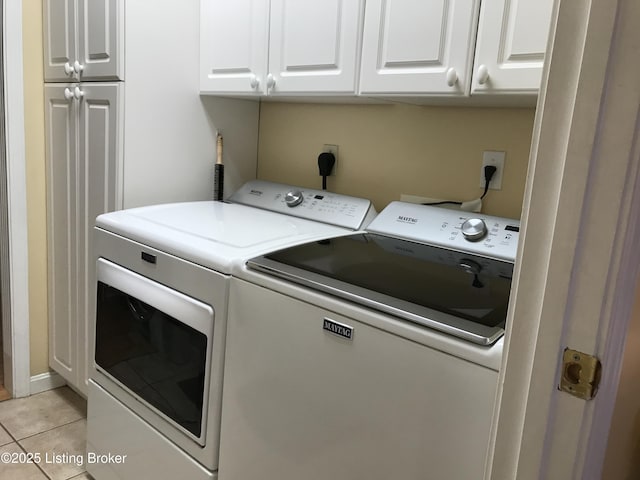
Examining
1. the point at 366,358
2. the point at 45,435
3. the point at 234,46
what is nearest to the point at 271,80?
the point at 234,46

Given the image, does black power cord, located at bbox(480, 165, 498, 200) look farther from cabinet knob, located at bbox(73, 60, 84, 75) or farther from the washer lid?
cabinet knob, located at bbox(73, 60, 84, 75)

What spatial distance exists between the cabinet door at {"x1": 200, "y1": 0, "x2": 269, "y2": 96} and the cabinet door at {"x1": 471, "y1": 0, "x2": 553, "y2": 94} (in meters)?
0.75

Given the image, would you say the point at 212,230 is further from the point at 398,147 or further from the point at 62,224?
the point at 62,224

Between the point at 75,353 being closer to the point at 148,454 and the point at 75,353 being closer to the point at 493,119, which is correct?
the point at 148,454

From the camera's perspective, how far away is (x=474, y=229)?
56.6 inches

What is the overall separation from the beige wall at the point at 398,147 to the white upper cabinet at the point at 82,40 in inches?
25.2

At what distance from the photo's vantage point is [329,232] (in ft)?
5.26

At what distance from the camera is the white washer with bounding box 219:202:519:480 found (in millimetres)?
892

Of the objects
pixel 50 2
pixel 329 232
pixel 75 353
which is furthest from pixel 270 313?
pixel 50 2

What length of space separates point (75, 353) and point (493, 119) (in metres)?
1.86

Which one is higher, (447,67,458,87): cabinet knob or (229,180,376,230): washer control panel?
(447,67,458,87): cabinet knob

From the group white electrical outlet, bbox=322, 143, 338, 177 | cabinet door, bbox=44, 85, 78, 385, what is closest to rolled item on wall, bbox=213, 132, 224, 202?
white electrical outlet, bbox=322, 143, 338, 177

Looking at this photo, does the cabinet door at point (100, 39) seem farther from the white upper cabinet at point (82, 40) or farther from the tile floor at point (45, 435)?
the tile floor at point (45, 435)

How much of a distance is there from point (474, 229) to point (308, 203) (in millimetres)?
617
